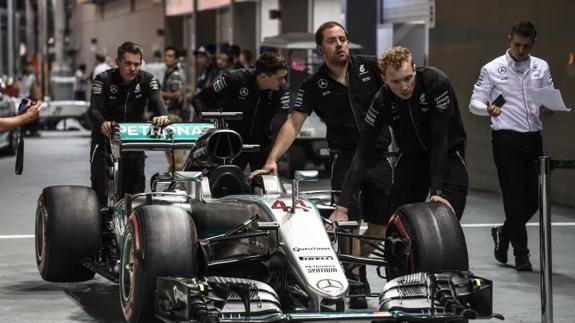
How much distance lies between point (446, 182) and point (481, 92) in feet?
7.78

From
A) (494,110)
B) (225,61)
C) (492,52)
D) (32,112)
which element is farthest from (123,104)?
(225,61)

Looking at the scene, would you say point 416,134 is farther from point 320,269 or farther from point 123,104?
point 123,104

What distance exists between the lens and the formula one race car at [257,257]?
680 cm

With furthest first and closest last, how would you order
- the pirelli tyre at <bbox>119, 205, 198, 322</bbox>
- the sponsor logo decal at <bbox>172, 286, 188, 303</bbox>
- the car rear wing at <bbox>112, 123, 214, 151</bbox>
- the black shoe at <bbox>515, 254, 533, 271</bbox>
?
the black shoe at <bbox>515, 254, 533, 271</bbox>, the car rear wing at <bbox>112, 123, 214, 151</bbox>, the pirelli tyre at <bbox>119, 205, 198, 322</bbox>, the sponsor logo decal at <bbox>172, 286, 188, 303</bbox>

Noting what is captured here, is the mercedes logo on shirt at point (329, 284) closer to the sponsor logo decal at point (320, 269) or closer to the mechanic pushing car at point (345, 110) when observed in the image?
the sponsor logo decal at point (320, 269)

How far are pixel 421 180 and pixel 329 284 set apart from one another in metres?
2.10

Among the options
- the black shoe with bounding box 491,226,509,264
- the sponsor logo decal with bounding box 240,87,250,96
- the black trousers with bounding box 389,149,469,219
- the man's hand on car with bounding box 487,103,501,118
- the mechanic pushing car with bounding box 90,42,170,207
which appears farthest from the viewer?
Answer: the sponsor logo decal with bounding box 240,87,250,96

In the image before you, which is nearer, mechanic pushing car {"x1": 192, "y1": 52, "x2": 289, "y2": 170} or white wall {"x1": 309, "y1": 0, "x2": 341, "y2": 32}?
mechanic pushing car {"x1": 192, "y1": 52, "x2": 289, "y2": 170}

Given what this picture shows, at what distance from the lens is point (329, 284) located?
683cm

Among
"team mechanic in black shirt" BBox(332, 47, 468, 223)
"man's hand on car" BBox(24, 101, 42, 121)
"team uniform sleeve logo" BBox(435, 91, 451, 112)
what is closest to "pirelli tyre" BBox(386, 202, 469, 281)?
"team mechanic in black shirt" BBox(332, 47, 468, 223)

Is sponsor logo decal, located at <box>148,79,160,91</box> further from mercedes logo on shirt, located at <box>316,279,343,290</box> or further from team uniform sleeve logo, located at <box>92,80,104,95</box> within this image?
mercedes logo on shirt, located at <box>316,279,343,290</box>

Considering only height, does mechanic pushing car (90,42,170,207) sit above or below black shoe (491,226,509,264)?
above

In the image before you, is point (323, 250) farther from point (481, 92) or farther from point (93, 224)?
point (481, 92)

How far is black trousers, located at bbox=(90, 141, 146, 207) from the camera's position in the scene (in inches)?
444
